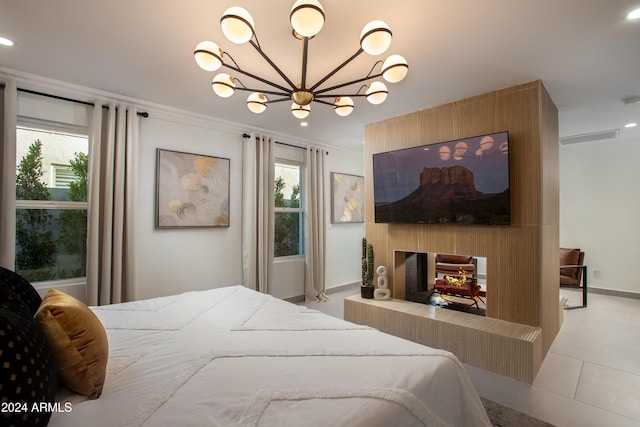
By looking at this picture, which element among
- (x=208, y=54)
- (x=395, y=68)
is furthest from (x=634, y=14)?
(x=208, y=54)

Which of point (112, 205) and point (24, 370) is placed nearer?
point (24, 370)

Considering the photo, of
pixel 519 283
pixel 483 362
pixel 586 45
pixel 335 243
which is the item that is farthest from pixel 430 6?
pixel 335 243

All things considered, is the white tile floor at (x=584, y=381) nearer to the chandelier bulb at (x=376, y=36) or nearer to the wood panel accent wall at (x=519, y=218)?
the wood panel accent wall at (x=519, y=218)

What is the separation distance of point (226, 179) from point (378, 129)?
2093 millimetres

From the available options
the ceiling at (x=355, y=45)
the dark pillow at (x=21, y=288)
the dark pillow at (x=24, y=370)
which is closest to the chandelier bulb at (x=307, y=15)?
the ceiling at (x=355, y=45)

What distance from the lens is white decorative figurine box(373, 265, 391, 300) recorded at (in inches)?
141

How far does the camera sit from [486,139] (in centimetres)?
287

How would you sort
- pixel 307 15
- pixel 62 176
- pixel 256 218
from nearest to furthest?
pixel 307 15, pixel 62 176, pixel 256 218

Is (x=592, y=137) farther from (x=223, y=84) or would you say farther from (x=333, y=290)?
(x=223, y=84)

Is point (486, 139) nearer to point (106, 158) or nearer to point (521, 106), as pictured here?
point (521, 106)

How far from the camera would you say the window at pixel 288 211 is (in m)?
4.73

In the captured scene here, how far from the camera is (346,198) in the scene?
18.4 ft

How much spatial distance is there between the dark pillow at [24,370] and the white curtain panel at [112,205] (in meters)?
2.11

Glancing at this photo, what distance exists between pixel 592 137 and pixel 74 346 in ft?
20.6
